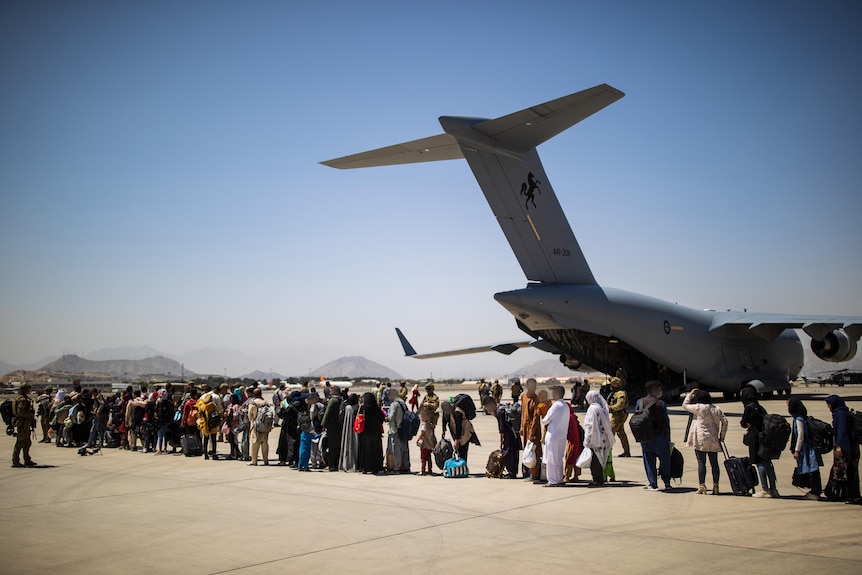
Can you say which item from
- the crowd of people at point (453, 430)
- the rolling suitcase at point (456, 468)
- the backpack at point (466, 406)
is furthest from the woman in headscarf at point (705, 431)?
the rolling suitcase at point (456, 468)

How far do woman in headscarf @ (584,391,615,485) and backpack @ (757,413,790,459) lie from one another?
1.93m

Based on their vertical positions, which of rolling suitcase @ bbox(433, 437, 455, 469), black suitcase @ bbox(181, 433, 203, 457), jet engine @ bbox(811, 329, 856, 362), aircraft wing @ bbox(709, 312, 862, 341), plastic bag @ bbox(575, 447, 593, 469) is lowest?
black suitcase @ bbox(181, 433, 203, 457)

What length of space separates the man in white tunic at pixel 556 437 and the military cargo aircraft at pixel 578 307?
7909mm

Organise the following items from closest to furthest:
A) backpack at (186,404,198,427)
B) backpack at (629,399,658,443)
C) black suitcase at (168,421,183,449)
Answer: backpack at (629,399,658,443) → backpack at (186,404,198,427) → black suitcase at (168,421,183,449)

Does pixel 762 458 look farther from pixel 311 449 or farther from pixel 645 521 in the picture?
pixel 311 449

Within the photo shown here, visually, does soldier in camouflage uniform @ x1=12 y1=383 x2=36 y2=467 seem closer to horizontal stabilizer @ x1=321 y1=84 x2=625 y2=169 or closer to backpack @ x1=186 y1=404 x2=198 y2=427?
backpack @ x1=186 y1=404 x2=198 y2=427

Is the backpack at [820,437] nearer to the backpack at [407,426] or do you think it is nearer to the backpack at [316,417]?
the backpack at [407,426]

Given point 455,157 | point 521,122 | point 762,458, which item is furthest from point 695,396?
point 455,157

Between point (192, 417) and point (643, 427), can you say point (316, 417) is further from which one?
point (643, 427)

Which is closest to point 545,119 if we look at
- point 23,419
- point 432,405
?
point 432,405

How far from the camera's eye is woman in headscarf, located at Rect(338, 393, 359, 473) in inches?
454

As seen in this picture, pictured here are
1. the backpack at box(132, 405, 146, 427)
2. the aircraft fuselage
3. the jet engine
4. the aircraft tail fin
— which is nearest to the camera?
the backpack at box(132, 405, 146, 427)

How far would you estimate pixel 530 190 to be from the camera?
65.4 feet

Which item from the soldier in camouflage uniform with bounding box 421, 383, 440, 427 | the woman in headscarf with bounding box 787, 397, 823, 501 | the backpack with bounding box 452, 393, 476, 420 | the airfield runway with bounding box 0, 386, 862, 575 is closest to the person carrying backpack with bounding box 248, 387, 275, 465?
the airfield runway with bounding box 0, 386, 862, 575
